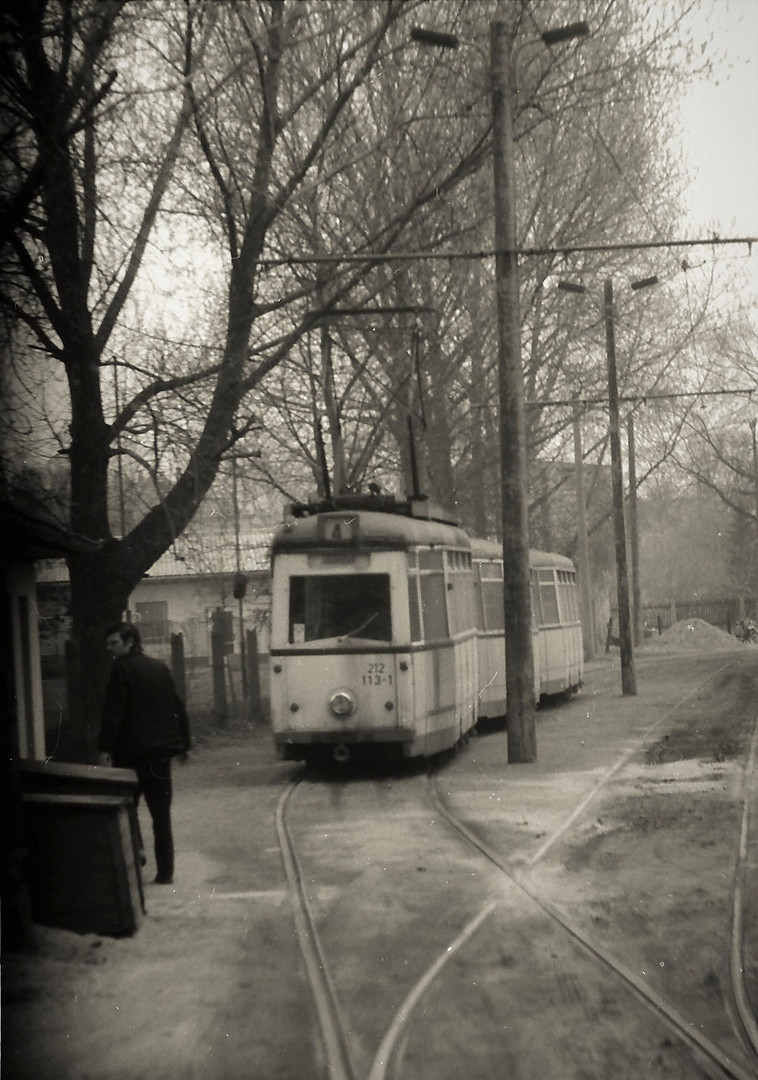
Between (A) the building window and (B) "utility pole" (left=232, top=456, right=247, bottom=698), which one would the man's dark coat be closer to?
(B) "utility pole" (left=232, top=456, right=247, bottom=698)

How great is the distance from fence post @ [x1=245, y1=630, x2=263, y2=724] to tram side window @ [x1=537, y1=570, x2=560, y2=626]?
5.04 meters

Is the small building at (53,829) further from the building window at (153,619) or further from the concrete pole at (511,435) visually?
the building window at (153,619)

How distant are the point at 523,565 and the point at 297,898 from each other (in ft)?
27.6

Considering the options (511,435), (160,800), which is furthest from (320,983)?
(511,435)

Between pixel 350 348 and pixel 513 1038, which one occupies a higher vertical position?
pixel 350 348

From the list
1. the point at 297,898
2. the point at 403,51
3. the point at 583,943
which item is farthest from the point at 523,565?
the point at 583,943

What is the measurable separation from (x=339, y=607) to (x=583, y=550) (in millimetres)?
29026

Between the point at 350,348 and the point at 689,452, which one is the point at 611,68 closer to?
the point at 350,348

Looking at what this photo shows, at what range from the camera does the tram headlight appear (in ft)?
51.0

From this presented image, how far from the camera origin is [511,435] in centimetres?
1688

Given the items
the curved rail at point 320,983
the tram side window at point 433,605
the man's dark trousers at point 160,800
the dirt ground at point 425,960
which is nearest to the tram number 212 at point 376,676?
the tram side window at point 433,605

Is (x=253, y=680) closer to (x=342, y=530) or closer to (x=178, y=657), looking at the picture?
(x=178, y=657)

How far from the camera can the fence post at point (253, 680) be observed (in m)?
25.4

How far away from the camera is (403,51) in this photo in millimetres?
16922
